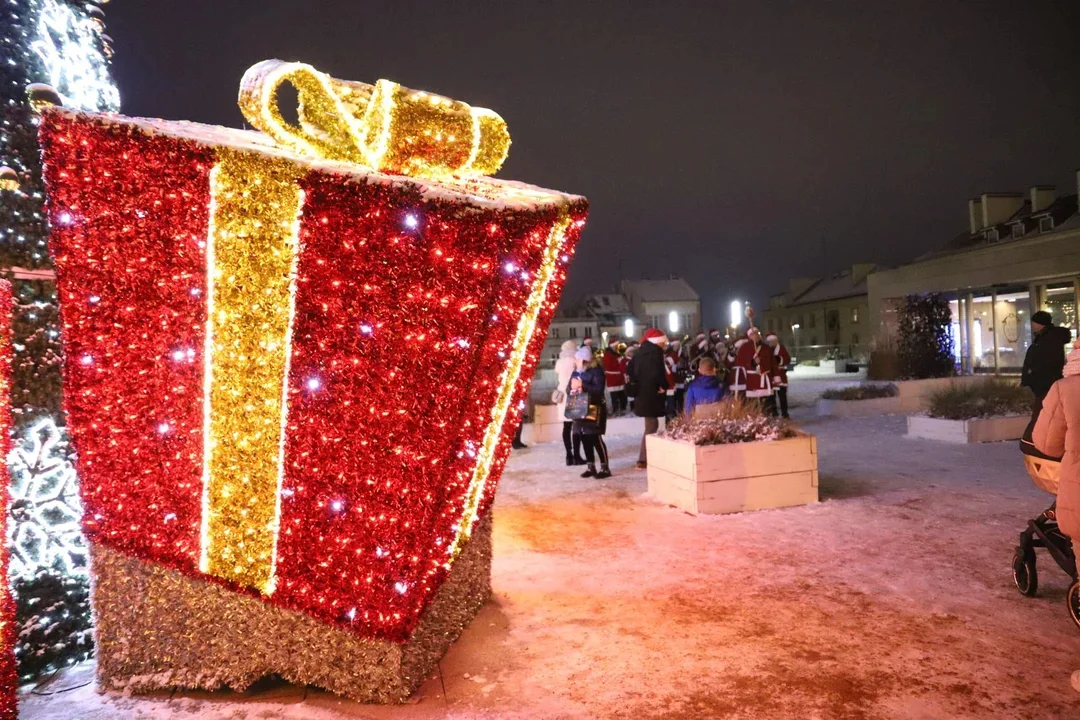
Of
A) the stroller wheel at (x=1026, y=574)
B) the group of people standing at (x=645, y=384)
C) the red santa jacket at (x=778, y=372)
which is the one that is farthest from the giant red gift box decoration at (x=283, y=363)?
the red santa jacket at (x=778, y=372)

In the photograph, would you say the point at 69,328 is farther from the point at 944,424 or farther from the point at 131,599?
the point at 944,424

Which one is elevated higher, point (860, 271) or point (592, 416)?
point (860, 271)

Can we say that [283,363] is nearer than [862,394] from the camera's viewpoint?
Yes

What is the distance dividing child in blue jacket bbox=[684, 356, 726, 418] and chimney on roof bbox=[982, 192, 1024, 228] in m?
27.1

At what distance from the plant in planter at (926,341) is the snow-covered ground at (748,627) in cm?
1304

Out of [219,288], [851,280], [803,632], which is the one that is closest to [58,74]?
[219,288]

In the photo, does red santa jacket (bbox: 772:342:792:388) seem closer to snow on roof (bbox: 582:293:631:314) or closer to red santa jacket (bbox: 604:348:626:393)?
red santa jacket (bbox: 604:348:626:393)

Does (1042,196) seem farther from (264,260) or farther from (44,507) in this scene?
(44,507)

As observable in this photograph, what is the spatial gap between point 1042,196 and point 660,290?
45.0 m

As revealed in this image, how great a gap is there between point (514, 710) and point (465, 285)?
2.15m

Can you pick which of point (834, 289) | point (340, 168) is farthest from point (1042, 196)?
point (340, 168)

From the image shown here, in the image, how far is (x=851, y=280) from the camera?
5509 centimetres

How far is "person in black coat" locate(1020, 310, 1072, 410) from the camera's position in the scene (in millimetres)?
8461

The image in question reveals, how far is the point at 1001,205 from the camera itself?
2959 centimetres
